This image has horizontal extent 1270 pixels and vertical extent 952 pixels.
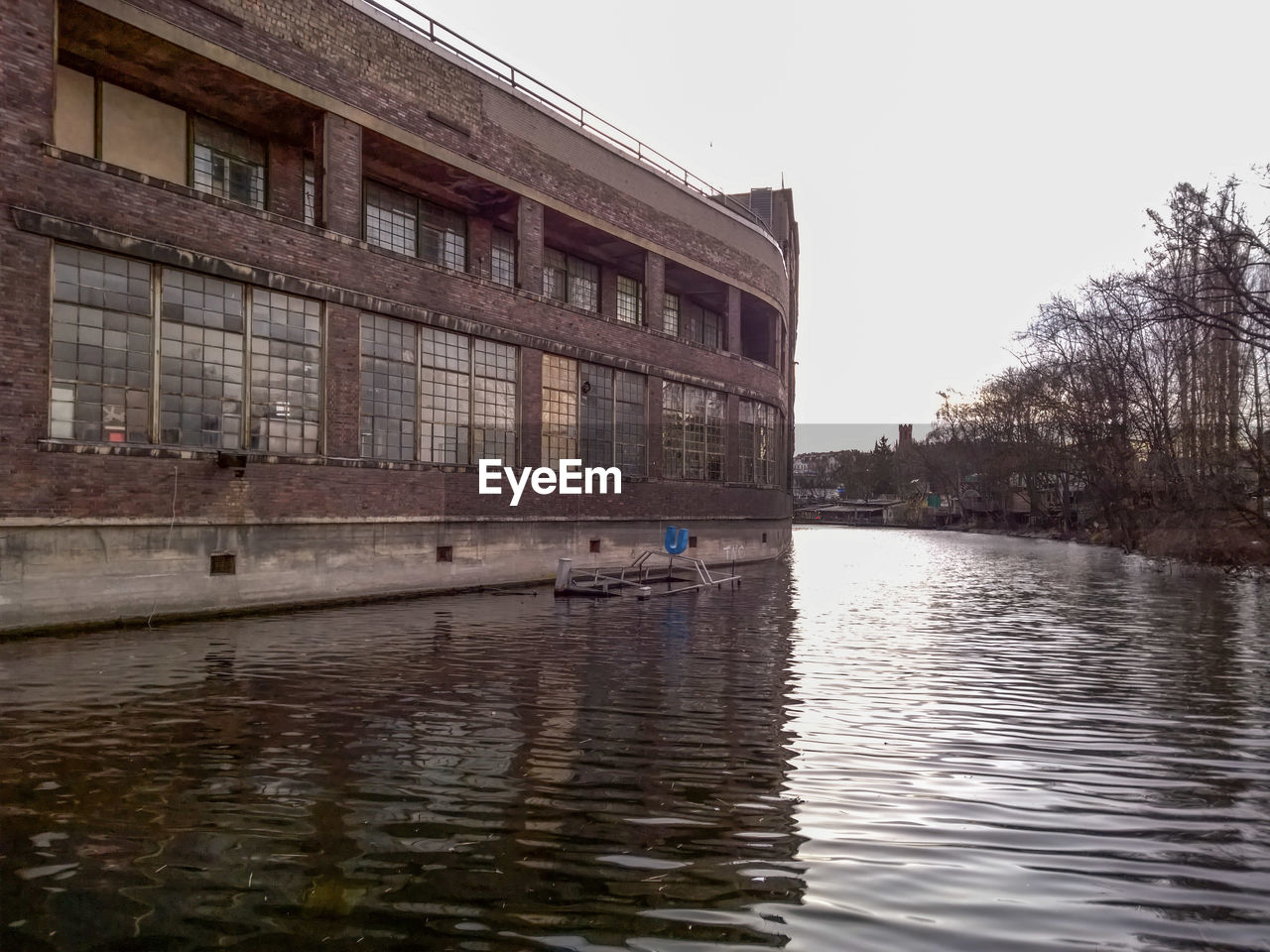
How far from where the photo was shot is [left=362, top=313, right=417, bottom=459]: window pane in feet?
64.4

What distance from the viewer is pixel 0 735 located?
7020 millimetres

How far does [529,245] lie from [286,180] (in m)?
6.14

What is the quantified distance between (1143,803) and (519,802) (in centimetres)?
367

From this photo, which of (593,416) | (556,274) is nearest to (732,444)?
(593,416)

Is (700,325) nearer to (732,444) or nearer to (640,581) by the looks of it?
(732,444)

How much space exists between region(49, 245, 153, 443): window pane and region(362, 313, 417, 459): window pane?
4635 millimetres

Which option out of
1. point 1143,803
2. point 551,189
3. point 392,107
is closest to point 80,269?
point 392,107

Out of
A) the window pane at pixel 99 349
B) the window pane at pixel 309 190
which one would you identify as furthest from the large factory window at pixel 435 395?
the window pane at pixel 99 349

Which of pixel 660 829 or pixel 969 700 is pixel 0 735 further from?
pixel 969 700

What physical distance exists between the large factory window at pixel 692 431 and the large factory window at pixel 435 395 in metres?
7.36

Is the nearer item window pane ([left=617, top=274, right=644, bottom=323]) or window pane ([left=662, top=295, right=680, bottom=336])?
window pane ([left=617, top=274, right=644, bottom=323])

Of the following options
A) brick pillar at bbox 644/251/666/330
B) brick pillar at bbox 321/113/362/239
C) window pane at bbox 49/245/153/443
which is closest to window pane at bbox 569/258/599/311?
brick pillar at bbox 644/251/666/330

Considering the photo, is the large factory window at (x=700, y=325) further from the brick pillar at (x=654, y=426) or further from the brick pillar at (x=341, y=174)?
the brick pillar at (x=341, y=174)

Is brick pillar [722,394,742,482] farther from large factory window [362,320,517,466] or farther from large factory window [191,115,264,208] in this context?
large factory window [191,115,264,208]
